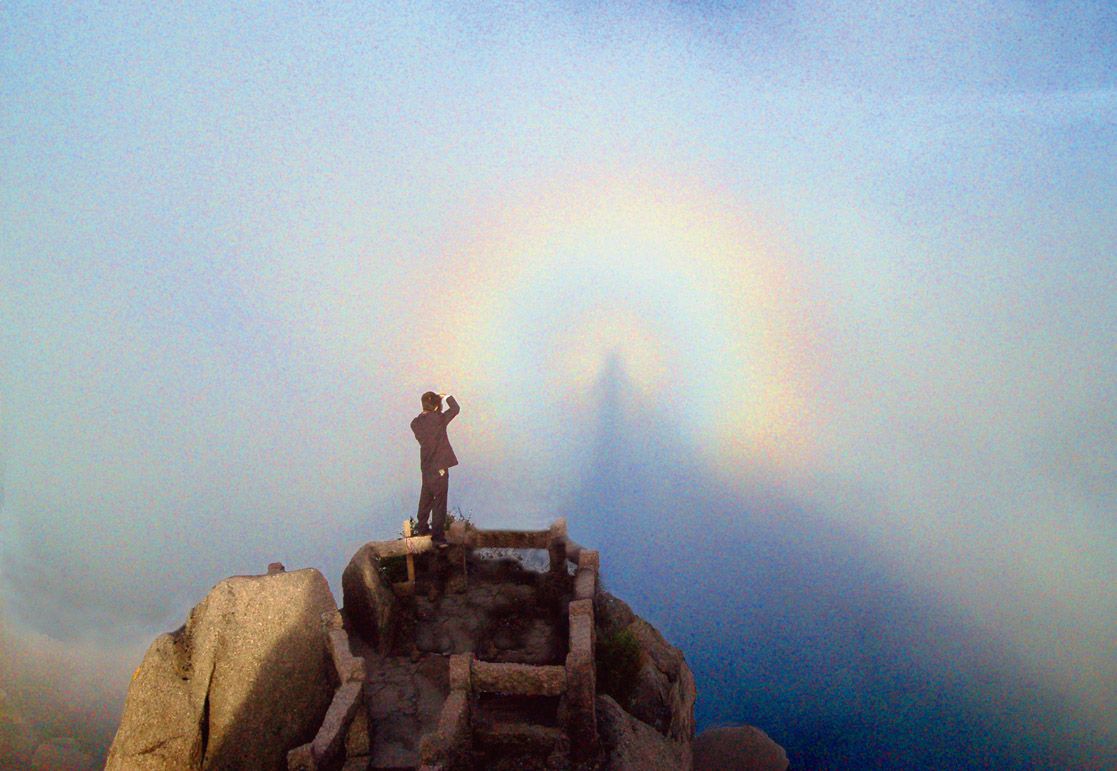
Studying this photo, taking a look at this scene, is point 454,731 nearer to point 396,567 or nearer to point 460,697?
point 460,697

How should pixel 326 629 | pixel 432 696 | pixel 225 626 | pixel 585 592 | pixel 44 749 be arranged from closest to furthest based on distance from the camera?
pixel 225 626 < pixel 326 629 < pixel 432 696 < pixel 585 592 < pixel 44 749

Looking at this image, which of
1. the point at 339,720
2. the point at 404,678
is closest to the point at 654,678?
the point at 404,678

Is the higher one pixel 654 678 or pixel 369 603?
pixel 369 603

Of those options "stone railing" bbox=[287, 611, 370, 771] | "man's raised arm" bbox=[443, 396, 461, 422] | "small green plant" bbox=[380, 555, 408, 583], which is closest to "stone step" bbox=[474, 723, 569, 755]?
"stone railing" bbox=[287, 611, 370, 771]

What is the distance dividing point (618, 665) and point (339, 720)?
557cm

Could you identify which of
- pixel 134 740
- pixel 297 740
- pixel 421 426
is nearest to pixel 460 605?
pixel 421 426

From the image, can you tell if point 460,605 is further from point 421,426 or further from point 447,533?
point 421,426

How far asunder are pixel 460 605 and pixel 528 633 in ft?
5.47

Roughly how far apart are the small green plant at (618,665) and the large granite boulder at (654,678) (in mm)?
120

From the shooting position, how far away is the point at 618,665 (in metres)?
13.6

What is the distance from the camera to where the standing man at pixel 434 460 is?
15.2 meters

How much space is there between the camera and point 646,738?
12523 millimetres

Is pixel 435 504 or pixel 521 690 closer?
pixel 521 690

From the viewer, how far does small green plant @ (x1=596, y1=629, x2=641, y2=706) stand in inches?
525
